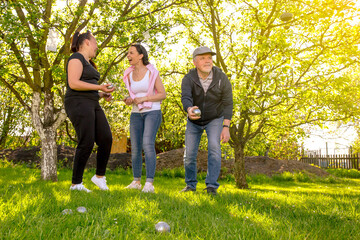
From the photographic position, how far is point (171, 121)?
19.0 meters

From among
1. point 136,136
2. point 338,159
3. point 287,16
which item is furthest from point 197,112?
point 338,159

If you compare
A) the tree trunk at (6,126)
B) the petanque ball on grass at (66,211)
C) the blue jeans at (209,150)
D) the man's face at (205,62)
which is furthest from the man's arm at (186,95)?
the tree trunk at (6,126)

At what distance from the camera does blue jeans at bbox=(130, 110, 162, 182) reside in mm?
4766

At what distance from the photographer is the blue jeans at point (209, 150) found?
4.65 meters

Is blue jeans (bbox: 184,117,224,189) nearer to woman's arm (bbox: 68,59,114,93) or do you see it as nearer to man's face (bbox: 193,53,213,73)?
man's face (bbox: 193,53,213,73)

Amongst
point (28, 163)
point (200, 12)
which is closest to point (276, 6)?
point (200, 12)

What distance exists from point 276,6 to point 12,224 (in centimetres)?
779

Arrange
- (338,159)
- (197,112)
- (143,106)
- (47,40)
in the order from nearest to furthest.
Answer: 1. (197,112)
2. (143,106)
3. (47,40)
4. (338,159)

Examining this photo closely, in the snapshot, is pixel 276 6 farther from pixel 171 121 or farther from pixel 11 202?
pixel 171 121

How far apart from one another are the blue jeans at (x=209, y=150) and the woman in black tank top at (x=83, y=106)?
4.22 ft

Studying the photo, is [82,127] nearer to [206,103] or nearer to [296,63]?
[206,103]

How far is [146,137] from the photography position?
15.7 feet

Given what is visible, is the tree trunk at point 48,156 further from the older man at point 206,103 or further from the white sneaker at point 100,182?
the older man at point 206,103

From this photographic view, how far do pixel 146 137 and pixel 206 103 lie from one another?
1087 millimetres
